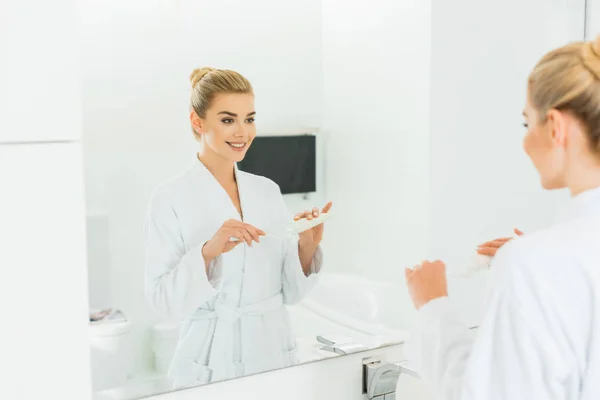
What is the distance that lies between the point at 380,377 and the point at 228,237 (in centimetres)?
42

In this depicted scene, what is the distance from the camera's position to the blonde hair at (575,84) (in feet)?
2.94

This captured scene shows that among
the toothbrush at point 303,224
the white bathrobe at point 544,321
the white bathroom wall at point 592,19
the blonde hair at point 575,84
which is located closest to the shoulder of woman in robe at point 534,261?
the white bathrobe at point 544,321

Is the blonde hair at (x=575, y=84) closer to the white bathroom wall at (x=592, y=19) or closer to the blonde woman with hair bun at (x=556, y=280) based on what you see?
the blonde woman with hair bun at (x=556, y=280)

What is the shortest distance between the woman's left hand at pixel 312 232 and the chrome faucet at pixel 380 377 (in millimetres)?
265

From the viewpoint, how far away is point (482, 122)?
150 cm

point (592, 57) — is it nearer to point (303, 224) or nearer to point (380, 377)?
point (303, 224)

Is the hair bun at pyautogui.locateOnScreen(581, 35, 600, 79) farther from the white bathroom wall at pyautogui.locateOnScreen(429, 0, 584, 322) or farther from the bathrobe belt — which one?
the bathrobe belt

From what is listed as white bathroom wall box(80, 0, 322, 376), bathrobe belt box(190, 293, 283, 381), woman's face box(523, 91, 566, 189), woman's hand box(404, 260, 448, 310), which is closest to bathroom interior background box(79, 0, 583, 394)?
white bathroom wall box(80, 0, 322, 376)

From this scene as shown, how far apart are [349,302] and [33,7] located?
0.76 metres

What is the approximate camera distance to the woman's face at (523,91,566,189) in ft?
3.07

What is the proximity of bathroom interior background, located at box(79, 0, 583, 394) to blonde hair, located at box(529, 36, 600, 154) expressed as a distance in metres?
0.43

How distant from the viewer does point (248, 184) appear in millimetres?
1220

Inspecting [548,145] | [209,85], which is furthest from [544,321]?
[209,85]

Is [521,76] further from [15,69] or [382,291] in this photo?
[15,69]
